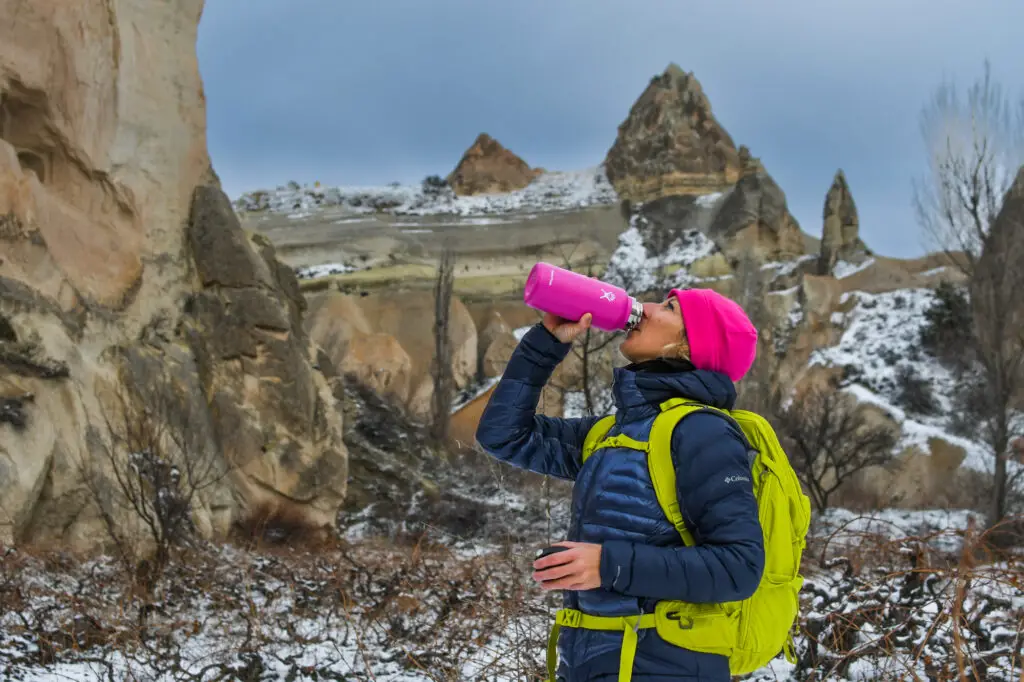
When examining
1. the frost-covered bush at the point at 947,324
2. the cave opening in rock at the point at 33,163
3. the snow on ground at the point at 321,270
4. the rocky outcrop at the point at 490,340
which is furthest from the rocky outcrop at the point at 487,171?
the cave opening in rock at the point at 33,163

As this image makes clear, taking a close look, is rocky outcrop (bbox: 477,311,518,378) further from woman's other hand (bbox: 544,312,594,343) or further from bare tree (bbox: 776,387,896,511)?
woman's other hand (bbox: 544,312,594,343)

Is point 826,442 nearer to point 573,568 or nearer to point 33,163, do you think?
point 33,163

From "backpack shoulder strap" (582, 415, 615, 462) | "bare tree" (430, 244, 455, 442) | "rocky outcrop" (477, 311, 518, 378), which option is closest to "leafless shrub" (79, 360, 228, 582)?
"backpack shoulder strap" (582, 415, 615, 462)

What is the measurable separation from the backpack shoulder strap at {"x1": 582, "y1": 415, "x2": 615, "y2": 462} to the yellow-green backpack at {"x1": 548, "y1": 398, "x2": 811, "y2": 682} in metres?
0.20

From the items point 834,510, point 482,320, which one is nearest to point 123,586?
point 834,510

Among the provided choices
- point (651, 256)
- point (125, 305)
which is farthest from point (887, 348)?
point (125, 305)

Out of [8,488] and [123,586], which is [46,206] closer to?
[8,488]

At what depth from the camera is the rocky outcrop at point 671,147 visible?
40312 millimetres

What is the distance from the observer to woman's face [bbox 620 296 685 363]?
1.73 meters

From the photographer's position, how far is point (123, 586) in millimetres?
5457

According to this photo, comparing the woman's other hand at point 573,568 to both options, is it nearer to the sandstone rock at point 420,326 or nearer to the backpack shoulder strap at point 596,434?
the backpack shoulder strap at point 596,434

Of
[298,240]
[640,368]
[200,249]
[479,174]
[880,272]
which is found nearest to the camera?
[640,368]

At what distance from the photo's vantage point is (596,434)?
184 centimetres

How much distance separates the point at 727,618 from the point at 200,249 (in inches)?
386
